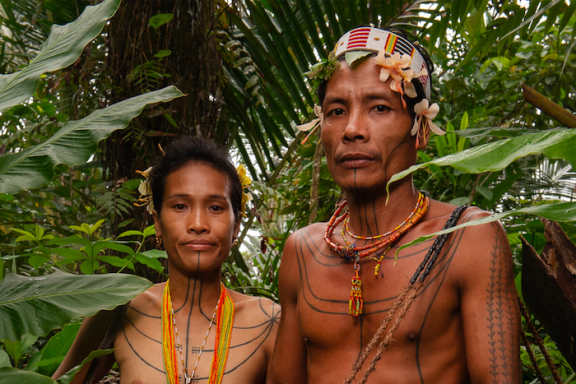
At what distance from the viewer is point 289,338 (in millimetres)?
1841

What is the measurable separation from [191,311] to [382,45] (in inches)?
47.2

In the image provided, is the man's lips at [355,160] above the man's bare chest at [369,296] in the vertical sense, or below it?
above

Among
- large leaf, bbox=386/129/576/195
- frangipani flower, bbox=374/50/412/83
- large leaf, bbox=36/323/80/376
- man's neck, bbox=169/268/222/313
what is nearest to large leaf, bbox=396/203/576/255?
large leaf, bbox=386/129/576/195

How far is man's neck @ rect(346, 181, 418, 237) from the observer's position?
174 cm

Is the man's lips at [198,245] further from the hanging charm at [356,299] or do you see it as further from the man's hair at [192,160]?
the hanging charm at [356,299]

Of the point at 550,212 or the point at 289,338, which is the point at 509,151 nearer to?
the point at 550,212

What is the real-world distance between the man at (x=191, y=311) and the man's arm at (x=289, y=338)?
0.23m

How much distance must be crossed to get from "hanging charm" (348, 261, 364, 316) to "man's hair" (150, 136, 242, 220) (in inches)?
29.3

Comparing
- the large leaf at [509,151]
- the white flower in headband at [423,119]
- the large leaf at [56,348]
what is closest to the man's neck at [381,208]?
the white flower in headband at [423,119]

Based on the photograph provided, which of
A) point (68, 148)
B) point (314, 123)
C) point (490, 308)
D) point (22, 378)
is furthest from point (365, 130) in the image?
point (22, 378)

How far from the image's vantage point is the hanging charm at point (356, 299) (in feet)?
5.31

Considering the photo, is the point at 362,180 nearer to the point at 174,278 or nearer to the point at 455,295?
the point at 455,295

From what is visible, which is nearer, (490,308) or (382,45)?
(490,308)

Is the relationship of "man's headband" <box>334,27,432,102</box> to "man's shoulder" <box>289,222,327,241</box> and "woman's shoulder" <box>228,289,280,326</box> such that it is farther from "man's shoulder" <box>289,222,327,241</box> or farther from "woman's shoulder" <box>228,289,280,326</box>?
"woman's shoulder" <box>228,289,280,326</box>
